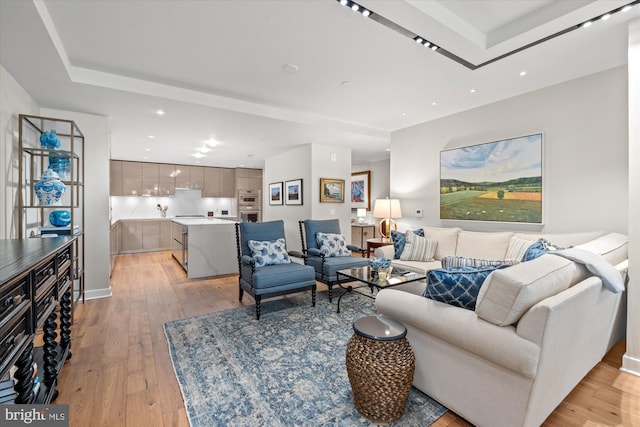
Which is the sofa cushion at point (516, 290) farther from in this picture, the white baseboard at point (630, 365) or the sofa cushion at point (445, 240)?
the sofa cushion at point (445, 240)

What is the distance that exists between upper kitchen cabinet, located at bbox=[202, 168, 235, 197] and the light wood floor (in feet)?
17.1

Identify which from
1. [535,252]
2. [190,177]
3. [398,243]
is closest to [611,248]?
[535,252]

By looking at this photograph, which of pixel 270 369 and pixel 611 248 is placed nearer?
pixel 270 369

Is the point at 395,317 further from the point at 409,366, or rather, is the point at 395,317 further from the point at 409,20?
the point at 409,20

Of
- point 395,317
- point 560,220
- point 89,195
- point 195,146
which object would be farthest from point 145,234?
point 560,220

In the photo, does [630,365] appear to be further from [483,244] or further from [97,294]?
[97,294]

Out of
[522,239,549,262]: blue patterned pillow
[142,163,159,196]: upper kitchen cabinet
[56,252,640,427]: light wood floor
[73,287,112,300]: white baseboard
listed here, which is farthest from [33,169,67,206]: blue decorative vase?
[142,163,159,196]: upper kitchen cabinet

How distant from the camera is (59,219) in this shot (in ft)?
10.3

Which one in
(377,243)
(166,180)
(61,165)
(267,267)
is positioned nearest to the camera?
(61,165)

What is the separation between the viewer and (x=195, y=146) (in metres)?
5.99

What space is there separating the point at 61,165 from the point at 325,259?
11.0 ft

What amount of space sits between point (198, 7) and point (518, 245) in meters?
3.73

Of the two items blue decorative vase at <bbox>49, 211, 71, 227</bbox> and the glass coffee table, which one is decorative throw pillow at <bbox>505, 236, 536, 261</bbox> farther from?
blue decorative vase at <bbox>49, 211, 71, 227</bbox>

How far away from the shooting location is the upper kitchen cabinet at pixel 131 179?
7.66 metres
